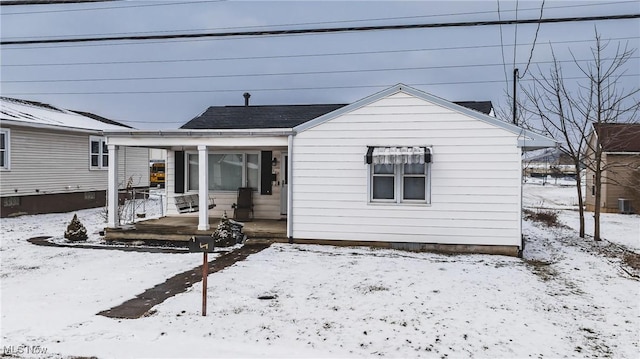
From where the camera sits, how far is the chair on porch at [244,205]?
12141mm

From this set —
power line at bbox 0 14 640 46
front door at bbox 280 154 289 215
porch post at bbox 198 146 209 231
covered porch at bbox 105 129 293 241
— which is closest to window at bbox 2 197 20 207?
covered porch at bbox 105 129 293 241

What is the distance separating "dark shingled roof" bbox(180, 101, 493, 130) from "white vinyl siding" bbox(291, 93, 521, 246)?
3396 mm

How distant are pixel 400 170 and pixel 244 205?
190 inches

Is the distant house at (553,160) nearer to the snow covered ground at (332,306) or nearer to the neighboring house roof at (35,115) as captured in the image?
the snow covered ground at (332,306)

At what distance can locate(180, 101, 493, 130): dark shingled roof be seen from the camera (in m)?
13.1

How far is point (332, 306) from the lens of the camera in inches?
219

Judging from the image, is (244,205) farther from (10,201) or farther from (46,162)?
(46,162)

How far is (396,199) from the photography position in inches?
384

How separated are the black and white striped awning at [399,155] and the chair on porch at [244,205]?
Result: 14.4ft

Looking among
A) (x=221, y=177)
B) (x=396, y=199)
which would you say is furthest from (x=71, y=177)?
(x=396, y=199)

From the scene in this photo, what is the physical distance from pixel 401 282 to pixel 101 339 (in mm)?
4271

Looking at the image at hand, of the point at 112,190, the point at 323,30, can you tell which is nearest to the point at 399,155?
the point at 323,30

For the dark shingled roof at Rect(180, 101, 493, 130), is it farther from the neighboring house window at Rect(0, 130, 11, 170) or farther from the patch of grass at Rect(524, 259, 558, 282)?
the neighboring house window at Rect(0, 130, 11, 170)

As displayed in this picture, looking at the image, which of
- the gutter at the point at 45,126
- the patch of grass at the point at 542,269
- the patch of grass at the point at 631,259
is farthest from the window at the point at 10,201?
the patch of grass at the point at 631,259
